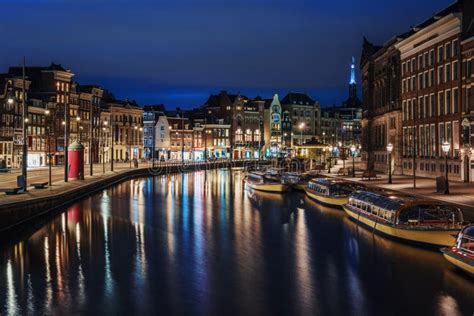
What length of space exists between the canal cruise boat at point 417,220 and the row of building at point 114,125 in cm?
5095

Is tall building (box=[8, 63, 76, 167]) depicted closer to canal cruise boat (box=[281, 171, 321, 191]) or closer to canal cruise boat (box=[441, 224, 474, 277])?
canal cruise boat (box=[281, 171, 321, 191])

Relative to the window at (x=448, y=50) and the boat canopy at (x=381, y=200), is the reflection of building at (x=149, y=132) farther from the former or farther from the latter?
the boat canopy at (x=381, y=200)

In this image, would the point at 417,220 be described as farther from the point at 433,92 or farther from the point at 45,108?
the point at 45,108

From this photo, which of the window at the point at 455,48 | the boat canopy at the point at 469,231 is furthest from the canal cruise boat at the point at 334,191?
the boat canopy at the point at 469,231

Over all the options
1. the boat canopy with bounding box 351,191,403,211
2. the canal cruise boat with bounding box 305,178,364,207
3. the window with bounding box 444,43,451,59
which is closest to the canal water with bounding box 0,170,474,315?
the boat canopy with bounding box 351,191,403,211

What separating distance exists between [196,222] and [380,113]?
206ft

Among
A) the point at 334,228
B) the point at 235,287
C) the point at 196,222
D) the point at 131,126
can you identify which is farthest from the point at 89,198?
the point at 131,126

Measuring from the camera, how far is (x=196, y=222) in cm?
4675

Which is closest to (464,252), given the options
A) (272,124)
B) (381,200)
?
(381,200)

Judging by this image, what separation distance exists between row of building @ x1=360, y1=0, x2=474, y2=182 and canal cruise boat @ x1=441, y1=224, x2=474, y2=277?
35.6 meters

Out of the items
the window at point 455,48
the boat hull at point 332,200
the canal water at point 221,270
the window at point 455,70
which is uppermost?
the window at point 455,48

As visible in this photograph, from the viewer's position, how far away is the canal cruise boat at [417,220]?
31016 millimetres

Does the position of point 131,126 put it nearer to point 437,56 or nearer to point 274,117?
point 274,117

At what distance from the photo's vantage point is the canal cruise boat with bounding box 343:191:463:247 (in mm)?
31016
